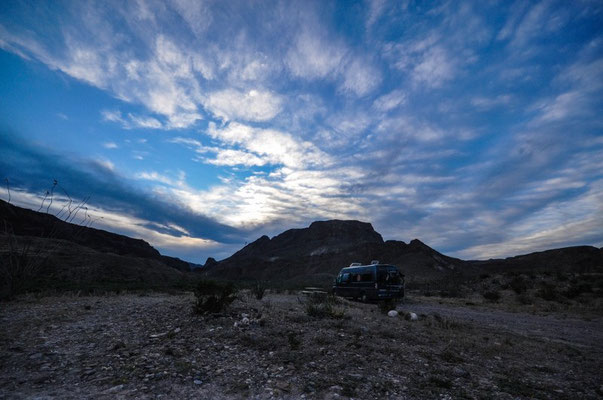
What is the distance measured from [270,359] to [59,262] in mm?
47205

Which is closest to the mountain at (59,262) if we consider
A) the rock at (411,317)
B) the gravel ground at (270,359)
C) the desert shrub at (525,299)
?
the gravel ground at (270,359)

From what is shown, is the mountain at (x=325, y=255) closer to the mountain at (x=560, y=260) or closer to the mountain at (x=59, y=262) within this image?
the mountain at (x=560, y=260)

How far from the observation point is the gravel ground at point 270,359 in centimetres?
475

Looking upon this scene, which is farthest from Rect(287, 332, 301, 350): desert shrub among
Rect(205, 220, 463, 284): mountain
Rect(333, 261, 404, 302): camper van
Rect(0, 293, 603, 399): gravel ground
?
Rect(205, 220, 463, 284): mountain

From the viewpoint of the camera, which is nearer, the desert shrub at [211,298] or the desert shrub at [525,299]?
the desert shrub at [211,298]

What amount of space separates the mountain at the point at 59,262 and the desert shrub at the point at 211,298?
5390 mm

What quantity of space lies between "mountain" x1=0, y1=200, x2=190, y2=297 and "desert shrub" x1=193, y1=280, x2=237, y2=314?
5390 mm

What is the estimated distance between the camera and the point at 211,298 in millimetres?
9500

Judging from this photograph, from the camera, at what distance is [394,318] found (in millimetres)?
11977

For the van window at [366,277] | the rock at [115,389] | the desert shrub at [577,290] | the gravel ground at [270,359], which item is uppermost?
the desert shrub at [577,290]

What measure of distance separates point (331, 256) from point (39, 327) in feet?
303

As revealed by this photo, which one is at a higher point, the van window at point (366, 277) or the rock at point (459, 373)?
the van window at point (366, 277)

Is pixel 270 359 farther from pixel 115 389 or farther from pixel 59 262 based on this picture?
pixel 59 262

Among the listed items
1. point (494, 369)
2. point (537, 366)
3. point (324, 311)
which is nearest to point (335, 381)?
point (494, 369)
